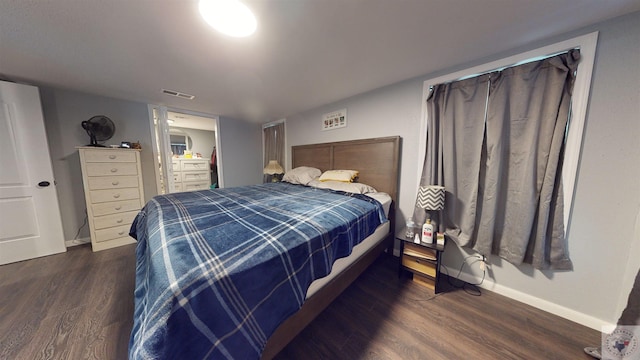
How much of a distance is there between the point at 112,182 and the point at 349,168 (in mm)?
3295

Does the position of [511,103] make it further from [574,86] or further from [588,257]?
[588,257]

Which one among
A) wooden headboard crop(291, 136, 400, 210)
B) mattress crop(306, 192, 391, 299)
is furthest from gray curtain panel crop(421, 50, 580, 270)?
mattress crop(306, 192, 391, 299)

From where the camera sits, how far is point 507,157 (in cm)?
157

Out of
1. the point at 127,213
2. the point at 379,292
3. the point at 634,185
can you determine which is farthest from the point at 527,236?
the point at 127,213

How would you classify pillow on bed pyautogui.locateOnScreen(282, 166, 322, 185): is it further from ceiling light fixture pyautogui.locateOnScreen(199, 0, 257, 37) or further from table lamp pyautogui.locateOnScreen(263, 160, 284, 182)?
ceiling light fixture pyautogui.locateOnScreen(199, 0, 257, 37)

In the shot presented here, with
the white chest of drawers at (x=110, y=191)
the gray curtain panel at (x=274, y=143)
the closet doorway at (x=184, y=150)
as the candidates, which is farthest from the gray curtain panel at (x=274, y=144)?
the white chest of drawers at (x=110, y=191)

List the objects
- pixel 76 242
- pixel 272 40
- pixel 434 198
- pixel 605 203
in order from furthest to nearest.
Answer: pixel 76 242, pixel 434 198, pixel 272 40, pixel 605 203

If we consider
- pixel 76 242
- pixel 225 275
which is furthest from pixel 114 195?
pixel 225 275

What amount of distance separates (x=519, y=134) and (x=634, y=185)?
2.18 feet

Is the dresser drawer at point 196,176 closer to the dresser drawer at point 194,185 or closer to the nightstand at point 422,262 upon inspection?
the dresser drawer at point 194,185

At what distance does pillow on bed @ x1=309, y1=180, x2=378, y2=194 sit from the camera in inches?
87.7

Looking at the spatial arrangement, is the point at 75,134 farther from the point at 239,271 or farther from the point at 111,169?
the point at 239,271

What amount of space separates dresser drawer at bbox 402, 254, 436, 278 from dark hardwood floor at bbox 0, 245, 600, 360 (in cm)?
16

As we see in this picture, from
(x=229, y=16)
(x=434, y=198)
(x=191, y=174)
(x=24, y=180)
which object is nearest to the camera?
(x=229, y=16)
